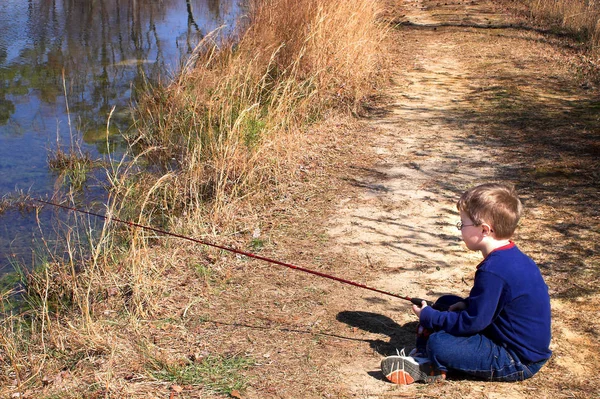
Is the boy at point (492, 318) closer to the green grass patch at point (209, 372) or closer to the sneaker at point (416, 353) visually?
the sneaker at point (416, 353)

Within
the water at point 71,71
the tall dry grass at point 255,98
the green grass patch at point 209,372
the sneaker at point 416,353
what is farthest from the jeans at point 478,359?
the water at point 71,71

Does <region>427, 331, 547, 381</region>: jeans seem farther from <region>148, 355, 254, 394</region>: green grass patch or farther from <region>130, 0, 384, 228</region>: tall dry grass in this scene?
<region>130, 0, 384, 228</region>: tall dry grass

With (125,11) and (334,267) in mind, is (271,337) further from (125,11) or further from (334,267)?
(125,11)

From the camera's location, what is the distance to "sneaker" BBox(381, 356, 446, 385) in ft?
Result: 11.5

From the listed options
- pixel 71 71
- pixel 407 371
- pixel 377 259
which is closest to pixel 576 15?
pixel 71 71

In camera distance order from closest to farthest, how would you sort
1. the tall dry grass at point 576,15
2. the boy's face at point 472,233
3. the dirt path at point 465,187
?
the boy's face at point 472,233, the dirt path at point 465,187, the tall dry grass at point 576,15

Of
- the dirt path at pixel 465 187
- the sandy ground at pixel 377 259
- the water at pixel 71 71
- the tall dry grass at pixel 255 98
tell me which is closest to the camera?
the sandy ground at pixel 377 259

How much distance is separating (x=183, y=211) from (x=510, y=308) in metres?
3.08

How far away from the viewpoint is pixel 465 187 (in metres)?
6.11

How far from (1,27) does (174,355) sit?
1211 centimetres

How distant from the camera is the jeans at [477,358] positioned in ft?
11.2

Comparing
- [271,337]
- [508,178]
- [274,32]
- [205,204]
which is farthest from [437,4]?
[271,337]

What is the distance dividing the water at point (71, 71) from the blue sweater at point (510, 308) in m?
3.85

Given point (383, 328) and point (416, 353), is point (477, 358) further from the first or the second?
point (383, 328)
